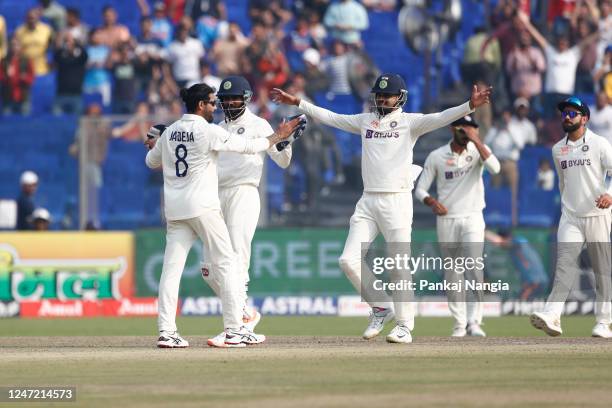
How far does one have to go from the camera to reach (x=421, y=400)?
861 cm

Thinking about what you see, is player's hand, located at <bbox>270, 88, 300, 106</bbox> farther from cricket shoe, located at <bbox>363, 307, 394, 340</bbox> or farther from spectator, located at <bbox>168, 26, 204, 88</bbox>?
spectator, located at <bbox>168, 26, 204, 88</bbox>

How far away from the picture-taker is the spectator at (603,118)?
70.7 feet

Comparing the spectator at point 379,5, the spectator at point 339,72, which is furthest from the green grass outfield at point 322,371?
the spectator at point 379,5

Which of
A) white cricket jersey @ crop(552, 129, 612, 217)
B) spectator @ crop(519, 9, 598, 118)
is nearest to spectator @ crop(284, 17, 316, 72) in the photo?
spectator @ crop(519, 9, 598, 118)

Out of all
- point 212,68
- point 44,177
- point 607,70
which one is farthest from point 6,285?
point 607,70

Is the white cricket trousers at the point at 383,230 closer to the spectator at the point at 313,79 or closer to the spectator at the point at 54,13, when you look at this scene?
the spectator at the point at 313,79

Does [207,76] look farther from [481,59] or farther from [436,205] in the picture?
[436,205]

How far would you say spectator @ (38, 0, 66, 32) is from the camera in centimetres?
2527

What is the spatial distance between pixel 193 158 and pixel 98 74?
41.8 ft

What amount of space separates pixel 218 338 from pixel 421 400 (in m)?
3.90

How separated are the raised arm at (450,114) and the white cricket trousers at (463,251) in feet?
6.62

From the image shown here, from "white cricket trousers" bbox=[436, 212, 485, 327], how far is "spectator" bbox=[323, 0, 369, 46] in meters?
10.4

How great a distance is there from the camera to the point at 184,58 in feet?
78.1

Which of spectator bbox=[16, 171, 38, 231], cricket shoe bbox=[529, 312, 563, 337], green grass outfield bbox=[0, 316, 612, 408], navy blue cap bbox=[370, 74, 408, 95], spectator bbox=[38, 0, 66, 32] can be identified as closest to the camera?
green grass outfield bbox=[0, 316, 612, 408]
